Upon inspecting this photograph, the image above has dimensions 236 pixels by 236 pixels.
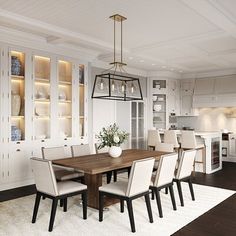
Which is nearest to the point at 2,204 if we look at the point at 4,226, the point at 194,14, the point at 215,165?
the point at 4,226

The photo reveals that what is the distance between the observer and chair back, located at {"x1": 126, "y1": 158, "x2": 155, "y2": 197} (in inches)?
128

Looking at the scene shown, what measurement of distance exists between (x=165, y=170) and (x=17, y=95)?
3.13 metres

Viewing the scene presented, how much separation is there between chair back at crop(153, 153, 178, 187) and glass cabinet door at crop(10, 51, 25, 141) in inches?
111

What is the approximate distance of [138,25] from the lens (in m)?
4.51

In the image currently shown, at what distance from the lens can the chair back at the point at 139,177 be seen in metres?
3.25

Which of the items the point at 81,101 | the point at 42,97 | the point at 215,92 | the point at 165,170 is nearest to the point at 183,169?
the point at 165,170

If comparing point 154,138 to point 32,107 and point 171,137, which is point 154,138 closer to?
point 171,137

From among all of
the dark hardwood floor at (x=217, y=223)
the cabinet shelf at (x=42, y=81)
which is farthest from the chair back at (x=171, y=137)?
the cabinet shelf at (x=42, y=81)

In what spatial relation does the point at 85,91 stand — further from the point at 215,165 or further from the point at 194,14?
the point at 215,165

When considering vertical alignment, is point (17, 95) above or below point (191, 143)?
above

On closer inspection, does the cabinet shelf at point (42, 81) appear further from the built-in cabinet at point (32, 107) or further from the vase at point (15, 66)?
the vase at point (15, 66)

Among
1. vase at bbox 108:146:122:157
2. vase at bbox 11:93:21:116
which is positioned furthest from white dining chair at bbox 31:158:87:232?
vase at bbox 11:93:21:116

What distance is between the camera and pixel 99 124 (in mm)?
6949

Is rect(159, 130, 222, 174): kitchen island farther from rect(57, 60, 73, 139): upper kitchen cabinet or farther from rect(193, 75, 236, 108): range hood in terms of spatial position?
rect(57, 60, 73, 139): upper kitchen cabinet
